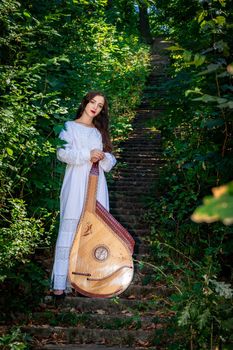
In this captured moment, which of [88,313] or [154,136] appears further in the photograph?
[154,136]

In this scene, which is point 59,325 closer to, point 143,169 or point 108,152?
point 108,152

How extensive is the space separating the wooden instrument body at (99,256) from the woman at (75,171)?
1.31 ft

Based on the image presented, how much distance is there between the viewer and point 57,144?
405 cm

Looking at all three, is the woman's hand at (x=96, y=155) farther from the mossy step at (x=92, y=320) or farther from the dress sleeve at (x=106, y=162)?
the mossy step at (x=92, y=320)

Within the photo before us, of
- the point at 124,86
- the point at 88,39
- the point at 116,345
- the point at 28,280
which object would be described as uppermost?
the point at 124,86

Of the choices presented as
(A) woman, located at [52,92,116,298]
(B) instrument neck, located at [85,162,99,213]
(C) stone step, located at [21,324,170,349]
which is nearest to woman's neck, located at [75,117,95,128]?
(A) woman, located at [52,92,116,298]

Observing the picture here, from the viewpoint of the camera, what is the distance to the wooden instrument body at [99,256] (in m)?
3.58

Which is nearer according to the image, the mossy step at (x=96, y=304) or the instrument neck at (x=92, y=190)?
the instrument neck at (x=92, y=190)

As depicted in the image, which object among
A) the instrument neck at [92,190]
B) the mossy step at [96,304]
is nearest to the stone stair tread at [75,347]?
the mossy step at [96,304]

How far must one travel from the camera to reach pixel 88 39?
637 centimetres

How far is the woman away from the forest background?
194 millimetres

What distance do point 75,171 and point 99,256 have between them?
93 cm

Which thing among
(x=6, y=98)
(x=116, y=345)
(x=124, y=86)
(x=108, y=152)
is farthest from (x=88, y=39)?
(x=124, y=86)

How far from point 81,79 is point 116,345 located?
3.26 metres
